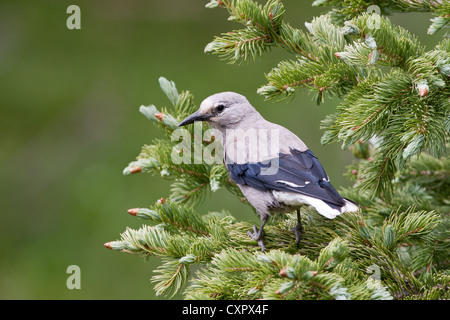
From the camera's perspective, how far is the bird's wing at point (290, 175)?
2.48 meters

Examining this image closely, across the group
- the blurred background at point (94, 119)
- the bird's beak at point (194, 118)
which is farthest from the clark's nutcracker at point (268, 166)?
the blurred background at point (94, 119)

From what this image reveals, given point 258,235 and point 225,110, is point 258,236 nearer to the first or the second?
point 258,235

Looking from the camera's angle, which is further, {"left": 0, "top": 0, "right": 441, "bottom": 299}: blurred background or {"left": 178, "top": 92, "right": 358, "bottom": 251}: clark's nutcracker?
{"left": 0, "top": 0, "right": 441, "bottom": 299}: blurred background

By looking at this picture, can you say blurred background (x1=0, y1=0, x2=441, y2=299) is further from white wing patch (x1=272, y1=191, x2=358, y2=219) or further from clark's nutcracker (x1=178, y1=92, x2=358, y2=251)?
white wing patch (x1=272, y1=191, x2=358, y2=219)

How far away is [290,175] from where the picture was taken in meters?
2.62

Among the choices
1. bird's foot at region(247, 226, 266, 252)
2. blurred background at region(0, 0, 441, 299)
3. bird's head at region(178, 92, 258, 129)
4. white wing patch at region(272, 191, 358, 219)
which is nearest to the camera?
white wing patch at region(272, 191, 358, 219)

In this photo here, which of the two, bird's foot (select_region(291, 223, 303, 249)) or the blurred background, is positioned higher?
the blurred background

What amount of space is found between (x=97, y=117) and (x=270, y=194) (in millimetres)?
4692

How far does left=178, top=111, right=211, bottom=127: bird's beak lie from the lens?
9.06ft

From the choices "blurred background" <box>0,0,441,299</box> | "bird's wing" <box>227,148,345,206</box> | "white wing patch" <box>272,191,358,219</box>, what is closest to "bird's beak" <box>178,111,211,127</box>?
"bird's wing" <box>227,148,345,206</box>

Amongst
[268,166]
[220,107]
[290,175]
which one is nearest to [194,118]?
[220,107]

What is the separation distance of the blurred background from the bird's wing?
9.38 ft

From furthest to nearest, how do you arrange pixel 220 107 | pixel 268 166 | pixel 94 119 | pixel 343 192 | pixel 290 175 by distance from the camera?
pixel 94 119 < pixel 220 107 < pixel 343 192 < pixel 268 166 < pixel 290 175

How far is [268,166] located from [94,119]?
464 centimetres
